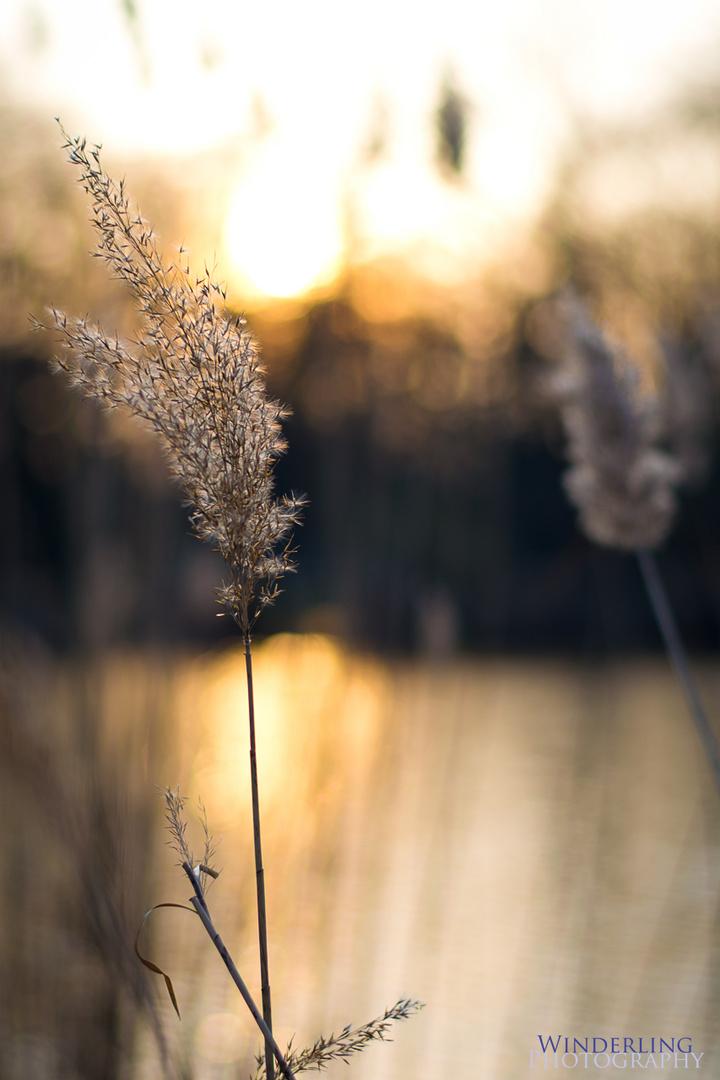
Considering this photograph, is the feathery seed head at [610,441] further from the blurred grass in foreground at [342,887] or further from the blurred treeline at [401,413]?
the blurred grass in foreground at [342,887]

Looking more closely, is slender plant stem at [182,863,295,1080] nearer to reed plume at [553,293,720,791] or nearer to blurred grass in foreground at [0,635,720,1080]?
blurred grass in foreground at [0,635,720,1080]

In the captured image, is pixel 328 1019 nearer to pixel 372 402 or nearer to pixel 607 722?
pixel 372 402

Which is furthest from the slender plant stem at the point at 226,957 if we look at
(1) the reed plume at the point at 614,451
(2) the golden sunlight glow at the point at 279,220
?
(2) the golden sunlight glow at the point at 279,220

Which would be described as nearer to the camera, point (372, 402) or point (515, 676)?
point (372, 402)

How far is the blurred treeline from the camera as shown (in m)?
2.92

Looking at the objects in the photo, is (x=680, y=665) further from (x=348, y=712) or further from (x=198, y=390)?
(x=348, y=712)

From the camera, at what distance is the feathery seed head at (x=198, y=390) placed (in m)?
0.95

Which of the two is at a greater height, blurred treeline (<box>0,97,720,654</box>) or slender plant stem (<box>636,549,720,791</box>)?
blurred treeline (<box>0,97,720,654</box>)

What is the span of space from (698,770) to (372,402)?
5245 millimetres

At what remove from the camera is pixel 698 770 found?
841 cm

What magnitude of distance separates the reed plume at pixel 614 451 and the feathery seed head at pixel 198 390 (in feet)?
4.22

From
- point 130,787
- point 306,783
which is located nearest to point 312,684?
point 306,783

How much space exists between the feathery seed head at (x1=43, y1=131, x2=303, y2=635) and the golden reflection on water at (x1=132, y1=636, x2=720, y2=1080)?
1.16m

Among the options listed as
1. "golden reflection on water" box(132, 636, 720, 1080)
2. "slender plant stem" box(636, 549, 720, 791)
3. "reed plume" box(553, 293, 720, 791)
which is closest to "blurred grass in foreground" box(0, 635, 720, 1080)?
"golden reflection on water" box(132, 636, 720, 1080)
